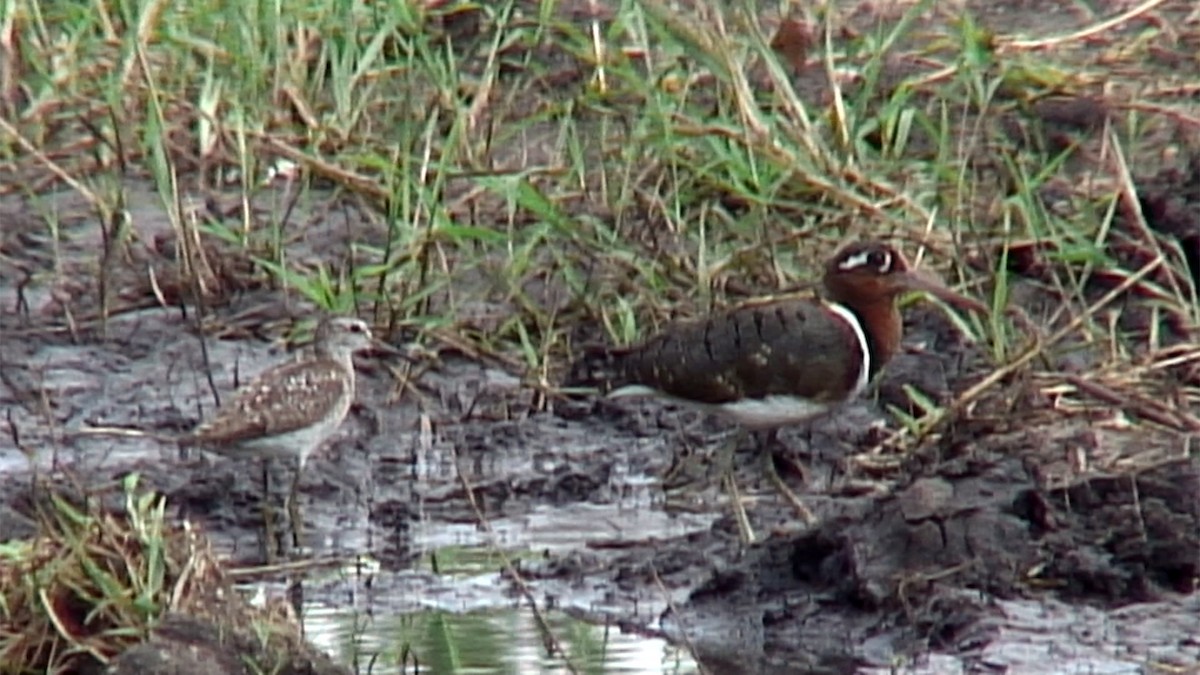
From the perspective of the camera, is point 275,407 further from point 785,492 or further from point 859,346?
point 859,346

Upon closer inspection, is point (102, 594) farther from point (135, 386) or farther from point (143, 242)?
point (143, 242)

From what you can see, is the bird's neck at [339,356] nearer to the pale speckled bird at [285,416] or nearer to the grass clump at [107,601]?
the pale speckled bird at [285,416]

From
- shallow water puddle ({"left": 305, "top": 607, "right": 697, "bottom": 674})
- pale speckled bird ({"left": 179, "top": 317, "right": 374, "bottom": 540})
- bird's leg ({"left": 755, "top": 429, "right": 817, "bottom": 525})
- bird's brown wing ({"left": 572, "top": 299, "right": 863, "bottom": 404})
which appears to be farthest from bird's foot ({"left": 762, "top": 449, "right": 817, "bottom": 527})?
pale speckled bird ({"left": 179, "top": 317, "right": 374, "bottom": 540})

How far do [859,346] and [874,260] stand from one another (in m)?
0.34

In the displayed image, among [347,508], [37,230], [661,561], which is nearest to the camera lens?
[661,561]

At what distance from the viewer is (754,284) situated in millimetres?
9539

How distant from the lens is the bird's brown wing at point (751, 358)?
8.42m

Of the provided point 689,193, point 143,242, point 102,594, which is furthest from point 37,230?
point 102,594

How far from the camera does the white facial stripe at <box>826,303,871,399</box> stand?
8.52 meters

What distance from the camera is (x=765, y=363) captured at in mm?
8422

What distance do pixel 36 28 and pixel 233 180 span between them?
0.97m

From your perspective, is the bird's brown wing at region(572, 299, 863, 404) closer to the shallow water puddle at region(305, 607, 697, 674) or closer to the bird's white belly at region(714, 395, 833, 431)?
the bird's white belly at region(714, 395, 833, 431)

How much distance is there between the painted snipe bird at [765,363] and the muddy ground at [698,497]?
0.81 feet

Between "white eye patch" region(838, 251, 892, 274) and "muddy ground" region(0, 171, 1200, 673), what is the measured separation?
427 millimetres
